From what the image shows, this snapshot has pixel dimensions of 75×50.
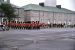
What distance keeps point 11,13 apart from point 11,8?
1.22m

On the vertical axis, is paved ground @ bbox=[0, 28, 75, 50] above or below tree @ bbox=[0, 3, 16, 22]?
below

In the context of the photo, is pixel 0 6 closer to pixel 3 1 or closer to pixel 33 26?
pixel 3 1

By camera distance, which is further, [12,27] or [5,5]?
[5,5]

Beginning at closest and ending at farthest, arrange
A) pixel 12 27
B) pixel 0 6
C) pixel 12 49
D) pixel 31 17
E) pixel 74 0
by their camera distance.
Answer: pixel 74 0
pixel 12 49
pixel 12 27
pixel 0 6
pixel 31 17

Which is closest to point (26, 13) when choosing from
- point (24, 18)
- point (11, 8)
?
point (24, 18)

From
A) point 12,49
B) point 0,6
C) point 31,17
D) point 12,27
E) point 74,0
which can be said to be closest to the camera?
point 74,0

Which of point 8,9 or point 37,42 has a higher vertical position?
point 8,9

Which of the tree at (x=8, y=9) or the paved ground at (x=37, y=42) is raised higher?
the tree at (x=8, y=9)

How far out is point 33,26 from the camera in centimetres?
1967

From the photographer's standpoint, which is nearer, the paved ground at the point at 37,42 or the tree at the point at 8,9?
the paved ground at the point at 37,42

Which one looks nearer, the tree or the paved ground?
the paved ground

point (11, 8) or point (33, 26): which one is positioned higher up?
point (11, 8)

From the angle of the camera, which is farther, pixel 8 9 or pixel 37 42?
pixel 8 9

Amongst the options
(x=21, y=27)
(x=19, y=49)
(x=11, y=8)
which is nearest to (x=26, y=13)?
(x=11, y=8)
